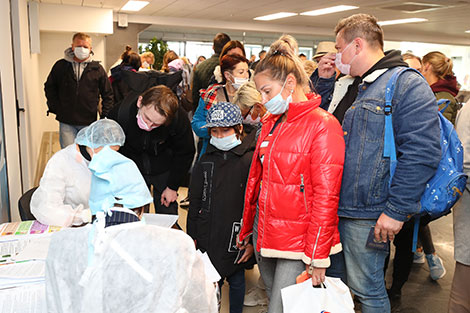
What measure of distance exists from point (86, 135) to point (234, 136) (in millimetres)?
804

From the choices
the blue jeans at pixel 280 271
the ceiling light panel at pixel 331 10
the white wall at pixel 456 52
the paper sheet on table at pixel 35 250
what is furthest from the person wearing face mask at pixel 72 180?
the white wall at pixel 456 52

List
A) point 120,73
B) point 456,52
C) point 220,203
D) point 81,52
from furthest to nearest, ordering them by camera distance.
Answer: point 456,52, point 120,73, point 81,52, point 220,203

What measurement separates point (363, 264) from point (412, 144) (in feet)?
1.83

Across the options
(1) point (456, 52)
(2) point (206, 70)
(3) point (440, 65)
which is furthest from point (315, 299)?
(1) point (456, 52)

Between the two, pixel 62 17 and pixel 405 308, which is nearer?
pixel 405 308

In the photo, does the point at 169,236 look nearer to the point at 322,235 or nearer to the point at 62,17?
the point at 322,235

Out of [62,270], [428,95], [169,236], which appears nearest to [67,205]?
[62,270]

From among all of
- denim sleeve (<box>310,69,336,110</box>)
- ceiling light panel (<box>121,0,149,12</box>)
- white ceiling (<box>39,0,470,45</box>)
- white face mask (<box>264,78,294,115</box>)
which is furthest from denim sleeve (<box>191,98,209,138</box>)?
ceiling light panel (<box>121,0,149,12</box>)

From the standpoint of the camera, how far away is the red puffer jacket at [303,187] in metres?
1.64

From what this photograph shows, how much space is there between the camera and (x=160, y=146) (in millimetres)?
2629

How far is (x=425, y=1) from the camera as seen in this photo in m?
7.03

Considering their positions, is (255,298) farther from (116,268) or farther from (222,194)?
(116,268)

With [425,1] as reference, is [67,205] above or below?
below

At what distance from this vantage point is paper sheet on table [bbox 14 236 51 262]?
4.80 ft
